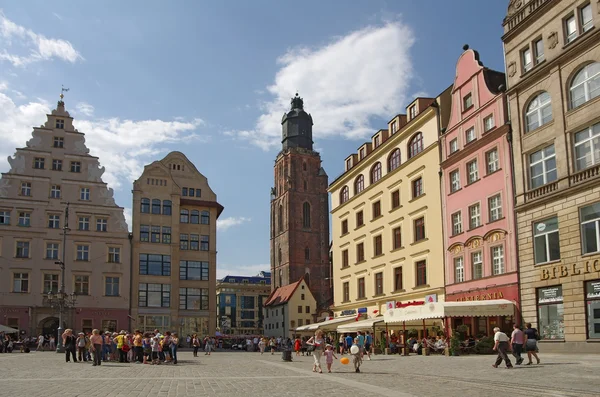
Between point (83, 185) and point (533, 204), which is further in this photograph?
point (83, 185)

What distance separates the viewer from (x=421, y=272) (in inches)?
1774

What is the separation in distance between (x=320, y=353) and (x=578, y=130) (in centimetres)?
1538

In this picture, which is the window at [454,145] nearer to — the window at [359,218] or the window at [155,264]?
the window at [359,218]

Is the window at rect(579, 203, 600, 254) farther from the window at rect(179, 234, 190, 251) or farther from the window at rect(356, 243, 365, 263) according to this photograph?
the window at rect(179, 234, 190, 251)

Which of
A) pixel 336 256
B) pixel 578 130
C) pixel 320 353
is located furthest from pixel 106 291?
pixel 578 130

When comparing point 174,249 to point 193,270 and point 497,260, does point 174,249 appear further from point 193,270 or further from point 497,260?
point 497,260

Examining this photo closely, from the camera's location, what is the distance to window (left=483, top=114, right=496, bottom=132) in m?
37.1

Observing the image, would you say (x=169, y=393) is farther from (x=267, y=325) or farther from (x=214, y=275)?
(x=267, y=325)

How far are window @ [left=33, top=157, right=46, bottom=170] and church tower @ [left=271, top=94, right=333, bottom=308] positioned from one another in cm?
6252

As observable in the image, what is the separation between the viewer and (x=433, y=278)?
4300 cm

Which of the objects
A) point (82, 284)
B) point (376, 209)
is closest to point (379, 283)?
point (376, 209)

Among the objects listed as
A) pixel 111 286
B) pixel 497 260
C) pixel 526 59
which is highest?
pixel 526 59

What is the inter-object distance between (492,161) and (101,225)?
40596 millimetres

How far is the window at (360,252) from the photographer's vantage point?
55.3 meters
